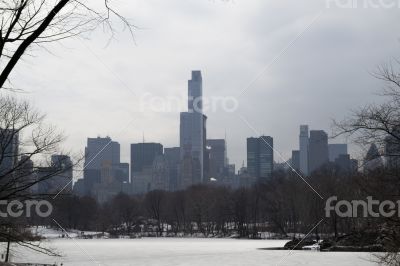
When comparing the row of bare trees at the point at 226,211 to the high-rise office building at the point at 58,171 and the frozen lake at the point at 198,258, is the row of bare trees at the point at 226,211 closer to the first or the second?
the frozen lake at the point at 198,258

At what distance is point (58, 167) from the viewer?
18031 mm

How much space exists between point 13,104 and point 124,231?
119 metres

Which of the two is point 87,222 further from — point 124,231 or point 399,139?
point 399,139

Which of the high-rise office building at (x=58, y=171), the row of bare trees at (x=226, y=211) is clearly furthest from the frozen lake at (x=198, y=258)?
the row of bare trees at (x=226, y=211)

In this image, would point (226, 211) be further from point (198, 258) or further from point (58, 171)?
point (58, 171)

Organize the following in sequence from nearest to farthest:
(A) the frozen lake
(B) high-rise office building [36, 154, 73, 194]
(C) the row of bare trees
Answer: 1. (B) high-rise office building [36, 154, 73, 194]
2. (A) the frozen lake
3. (C) the row of bare trees

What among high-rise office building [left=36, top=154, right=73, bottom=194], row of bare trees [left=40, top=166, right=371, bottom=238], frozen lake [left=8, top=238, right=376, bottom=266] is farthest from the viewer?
row of bare trees [left=40, top=166, right=371, bottom=238]

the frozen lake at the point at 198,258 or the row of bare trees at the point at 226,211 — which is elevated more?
the row of bare trees at the point at 226,211

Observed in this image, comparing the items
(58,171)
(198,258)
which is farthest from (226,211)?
(58,171)

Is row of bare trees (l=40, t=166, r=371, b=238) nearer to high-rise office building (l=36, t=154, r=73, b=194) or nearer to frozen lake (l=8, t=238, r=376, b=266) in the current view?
frozen lake (l=8, t=238, r=376, b=266)

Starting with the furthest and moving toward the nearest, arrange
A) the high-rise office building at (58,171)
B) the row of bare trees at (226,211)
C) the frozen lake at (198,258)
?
the row of bare trees at (226,211) → the frozen lake at (198,258) → the high-rise office building at (58,171)

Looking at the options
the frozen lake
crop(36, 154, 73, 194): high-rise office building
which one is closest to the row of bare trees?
the frozen lake

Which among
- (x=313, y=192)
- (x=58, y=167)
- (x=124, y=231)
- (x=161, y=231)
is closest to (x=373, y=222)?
(x=58, y=167)

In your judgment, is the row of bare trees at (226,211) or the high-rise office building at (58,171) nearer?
the high-rise office building at (58,171)
